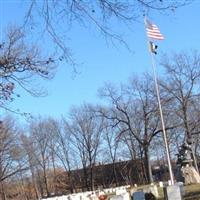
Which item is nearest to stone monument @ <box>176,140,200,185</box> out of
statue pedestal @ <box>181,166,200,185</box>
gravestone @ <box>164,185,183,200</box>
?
statue pedestal @ <box>181,166,200,185</box>

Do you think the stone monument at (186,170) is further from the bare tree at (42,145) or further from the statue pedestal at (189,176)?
the bare tree at (42,145)

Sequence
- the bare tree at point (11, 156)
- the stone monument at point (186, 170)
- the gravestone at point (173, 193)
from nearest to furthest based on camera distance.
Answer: the gravestone at point (173, 193)
the stone monument at point (186, 170)
the bare tree at point (11, 156)

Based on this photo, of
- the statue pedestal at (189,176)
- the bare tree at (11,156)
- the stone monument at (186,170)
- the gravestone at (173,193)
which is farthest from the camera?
→ the bare tree at (11,156)

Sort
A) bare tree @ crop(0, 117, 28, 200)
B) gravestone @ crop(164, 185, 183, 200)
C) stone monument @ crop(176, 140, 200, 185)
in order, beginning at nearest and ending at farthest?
gravestone @ crop(164, 185, 183, 200) → stone monument @ crop(176, 140, 200, 185) → bare tree @ crop(0, 117, 28, 200)

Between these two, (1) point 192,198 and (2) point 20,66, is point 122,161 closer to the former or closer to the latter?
(1) point 192,198

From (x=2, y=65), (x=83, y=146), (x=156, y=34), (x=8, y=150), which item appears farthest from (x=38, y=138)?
(x=2, y=65)

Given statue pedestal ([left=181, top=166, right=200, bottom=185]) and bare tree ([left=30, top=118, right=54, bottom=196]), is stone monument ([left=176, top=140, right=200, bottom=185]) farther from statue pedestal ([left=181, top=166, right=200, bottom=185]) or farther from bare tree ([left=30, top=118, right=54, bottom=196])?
bare tree ([left=30, top=118, right=54, bottom=196])

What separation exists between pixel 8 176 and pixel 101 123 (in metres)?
16.0

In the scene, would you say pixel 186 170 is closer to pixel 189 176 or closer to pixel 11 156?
pixel 189 176

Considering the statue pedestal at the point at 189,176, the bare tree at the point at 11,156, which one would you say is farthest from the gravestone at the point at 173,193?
the bare tree at the point at 11,156

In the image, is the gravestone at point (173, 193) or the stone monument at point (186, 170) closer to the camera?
the gravestone at point (173, 193)

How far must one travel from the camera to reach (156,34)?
34531mm

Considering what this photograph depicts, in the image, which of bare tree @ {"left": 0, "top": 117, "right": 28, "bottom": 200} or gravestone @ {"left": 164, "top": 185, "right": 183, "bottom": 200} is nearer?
gravestone @ {"left": 164, "top": 185, "right": 183, "bottom": 200}

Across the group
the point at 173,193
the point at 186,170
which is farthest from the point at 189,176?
the point at 173,193
